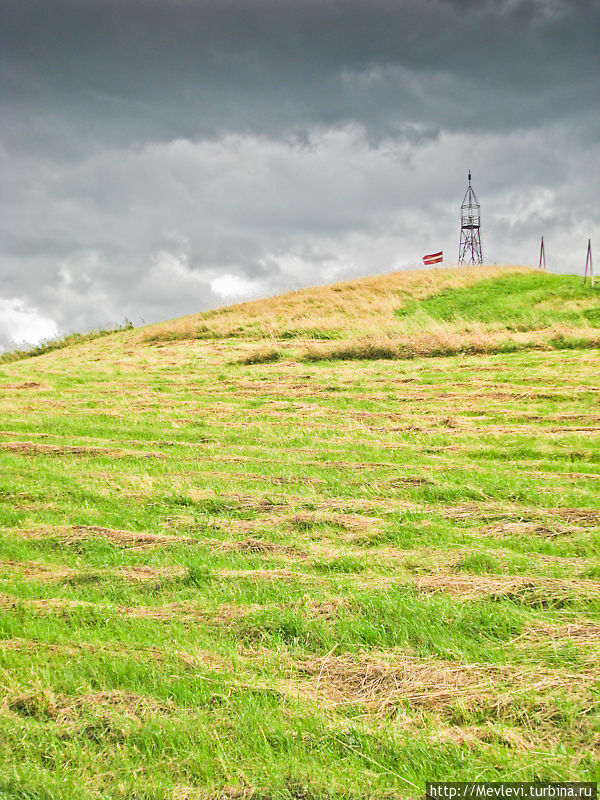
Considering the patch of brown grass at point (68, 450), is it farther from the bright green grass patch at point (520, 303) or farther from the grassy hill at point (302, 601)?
the bright green grass patch at point (520, 303)

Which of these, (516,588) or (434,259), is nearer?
(516,588)

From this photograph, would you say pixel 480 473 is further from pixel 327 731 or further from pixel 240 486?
pixel 327 731

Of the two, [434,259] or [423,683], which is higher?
[434,259]

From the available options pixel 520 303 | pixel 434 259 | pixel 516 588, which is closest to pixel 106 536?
pixel 516 588

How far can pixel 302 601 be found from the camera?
4605 mm

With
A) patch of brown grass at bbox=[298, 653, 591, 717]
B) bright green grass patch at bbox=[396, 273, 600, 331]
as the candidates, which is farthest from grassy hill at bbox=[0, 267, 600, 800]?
bright green grass patch at bbox=[396, 273, 600, 331]

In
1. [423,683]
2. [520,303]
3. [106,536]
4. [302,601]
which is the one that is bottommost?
[423,683]

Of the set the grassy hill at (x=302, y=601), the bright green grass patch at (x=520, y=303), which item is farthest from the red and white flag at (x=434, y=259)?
the grassy hill at (x=302, y=601)

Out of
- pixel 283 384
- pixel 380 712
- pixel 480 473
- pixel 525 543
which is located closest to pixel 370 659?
pixel 380 712

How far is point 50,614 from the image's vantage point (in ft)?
15.4

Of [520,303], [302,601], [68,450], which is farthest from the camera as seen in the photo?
[520,303]

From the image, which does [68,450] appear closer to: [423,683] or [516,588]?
[516,588]

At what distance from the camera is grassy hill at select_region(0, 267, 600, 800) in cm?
305

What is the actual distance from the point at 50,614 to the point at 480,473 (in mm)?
5620
